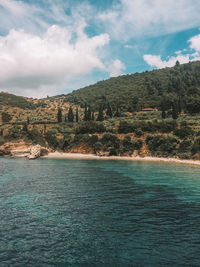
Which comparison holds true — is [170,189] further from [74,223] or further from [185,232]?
[74,223]

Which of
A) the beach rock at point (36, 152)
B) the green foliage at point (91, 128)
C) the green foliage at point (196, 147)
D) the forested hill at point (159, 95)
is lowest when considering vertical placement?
the beach rock at point (36, 152)

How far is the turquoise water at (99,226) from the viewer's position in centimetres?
1059

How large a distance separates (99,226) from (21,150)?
58.2m

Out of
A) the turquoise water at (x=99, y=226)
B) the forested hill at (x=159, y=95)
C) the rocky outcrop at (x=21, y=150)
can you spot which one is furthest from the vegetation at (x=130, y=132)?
the turquoise water at (x=99, y=226)

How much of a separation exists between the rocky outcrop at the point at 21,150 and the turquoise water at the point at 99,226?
4001 cm

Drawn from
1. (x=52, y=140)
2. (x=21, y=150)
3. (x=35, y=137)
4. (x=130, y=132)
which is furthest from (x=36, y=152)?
(x=130, y=132)

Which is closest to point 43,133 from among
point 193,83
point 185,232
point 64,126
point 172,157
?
point 64,126

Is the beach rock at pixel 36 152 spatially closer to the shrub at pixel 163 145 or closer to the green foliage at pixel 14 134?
the green foliage at pixel 14 134

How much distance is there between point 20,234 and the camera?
1295cm

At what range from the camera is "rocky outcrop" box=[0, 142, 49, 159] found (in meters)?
64.7

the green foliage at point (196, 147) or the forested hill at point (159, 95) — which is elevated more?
the forested hill at point (159, 95)

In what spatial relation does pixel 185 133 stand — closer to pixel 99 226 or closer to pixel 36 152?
pixel 36 152

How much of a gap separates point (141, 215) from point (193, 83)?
462ft

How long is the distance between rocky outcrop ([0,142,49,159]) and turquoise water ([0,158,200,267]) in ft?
131
